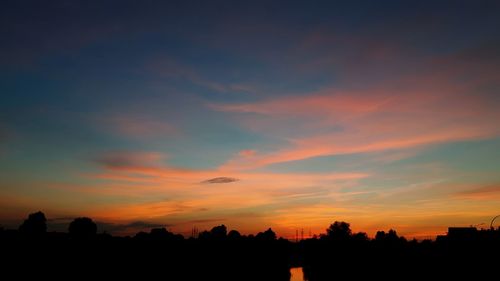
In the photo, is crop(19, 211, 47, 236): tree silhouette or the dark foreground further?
crop(19, 211, 47, 236): tree silhouette

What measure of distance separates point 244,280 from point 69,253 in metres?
43.9

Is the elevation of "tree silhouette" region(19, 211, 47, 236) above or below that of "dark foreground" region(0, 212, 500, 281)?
above

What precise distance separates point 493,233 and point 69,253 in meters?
131

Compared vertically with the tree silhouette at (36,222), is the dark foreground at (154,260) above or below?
below

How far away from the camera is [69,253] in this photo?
108 metres

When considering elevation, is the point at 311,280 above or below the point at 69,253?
below

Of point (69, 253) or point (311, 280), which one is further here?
point (311, 280)

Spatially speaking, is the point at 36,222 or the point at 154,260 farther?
the point at 36,222

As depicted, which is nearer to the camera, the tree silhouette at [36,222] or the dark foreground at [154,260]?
the dark foreground at [154,260]

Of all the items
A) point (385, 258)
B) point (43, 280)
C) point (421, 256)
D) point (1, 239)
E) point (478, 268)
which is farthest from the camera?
point (385, 258)

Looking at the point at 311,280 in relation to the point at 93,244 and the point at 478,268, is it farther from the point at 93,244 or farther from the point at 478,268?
the point at 93,244

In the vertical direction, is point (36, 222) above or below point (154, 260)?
above

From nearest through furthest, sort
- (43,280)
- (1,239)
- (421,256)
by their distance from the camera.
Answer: (43,280), (1,239), (421,256)

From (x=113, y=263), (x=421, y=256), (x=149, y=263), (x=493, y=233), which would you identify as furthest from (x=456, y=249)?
(x=113, y=263)
